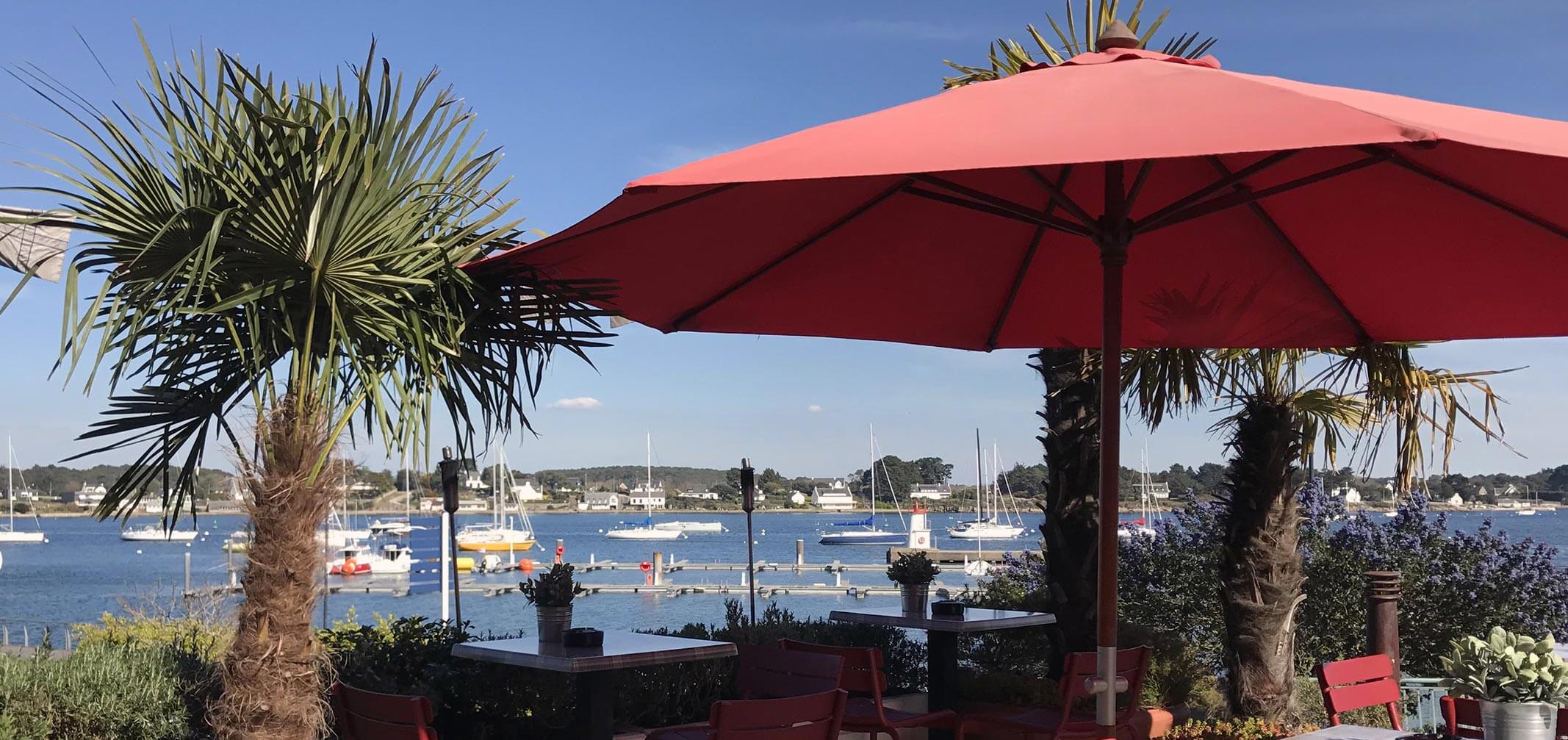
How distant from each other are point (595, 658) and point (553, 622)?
67cm

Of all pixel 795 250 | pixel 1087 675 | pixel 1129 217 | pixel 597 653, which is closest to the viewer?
pixel 1129 217

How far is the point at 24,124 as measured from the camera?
154 inches

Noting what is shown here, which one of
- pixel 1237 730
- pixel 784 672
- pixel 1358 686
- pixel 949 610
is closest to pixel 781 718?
pixel 784 672

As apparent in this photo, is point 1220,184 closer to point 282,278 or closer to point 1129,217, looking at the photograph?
point 1129,217

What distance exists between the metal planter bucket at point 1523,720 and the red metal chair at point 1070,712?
2208 millimetres

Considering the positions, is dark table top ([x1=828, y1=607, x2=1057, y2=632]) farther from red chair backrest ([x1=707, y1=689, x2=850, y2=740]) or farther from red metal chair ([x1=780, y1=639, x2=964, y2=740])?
red chair backrest ([x1=707, y1=689, x2=850, y2=740])

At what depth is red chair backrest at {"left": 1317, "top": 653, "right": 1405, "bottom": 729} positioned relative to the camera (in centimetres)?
480

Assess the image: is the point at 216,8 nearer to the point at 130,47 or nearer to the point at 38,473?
the point at 130,47

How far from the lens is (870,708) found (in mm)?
6168

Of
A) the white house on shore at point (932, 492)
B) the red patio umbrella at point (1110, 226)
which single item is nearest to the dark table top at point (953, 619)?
the red patio umbrella at point (1110, 226)

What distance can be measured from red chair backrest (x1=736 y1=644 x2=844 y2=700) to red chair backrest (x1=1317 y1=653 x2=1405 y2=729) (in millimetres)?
1861

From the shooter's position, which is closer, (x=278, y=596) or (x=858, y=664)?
(x=278, y=596)

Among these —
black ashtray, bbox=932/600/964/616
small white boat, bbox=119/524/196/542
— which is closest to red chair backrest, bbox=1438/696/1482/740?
black ashtray, bbox=932/600/964/616

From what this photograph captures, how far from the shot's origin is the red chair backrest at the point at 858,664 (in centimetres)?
584
